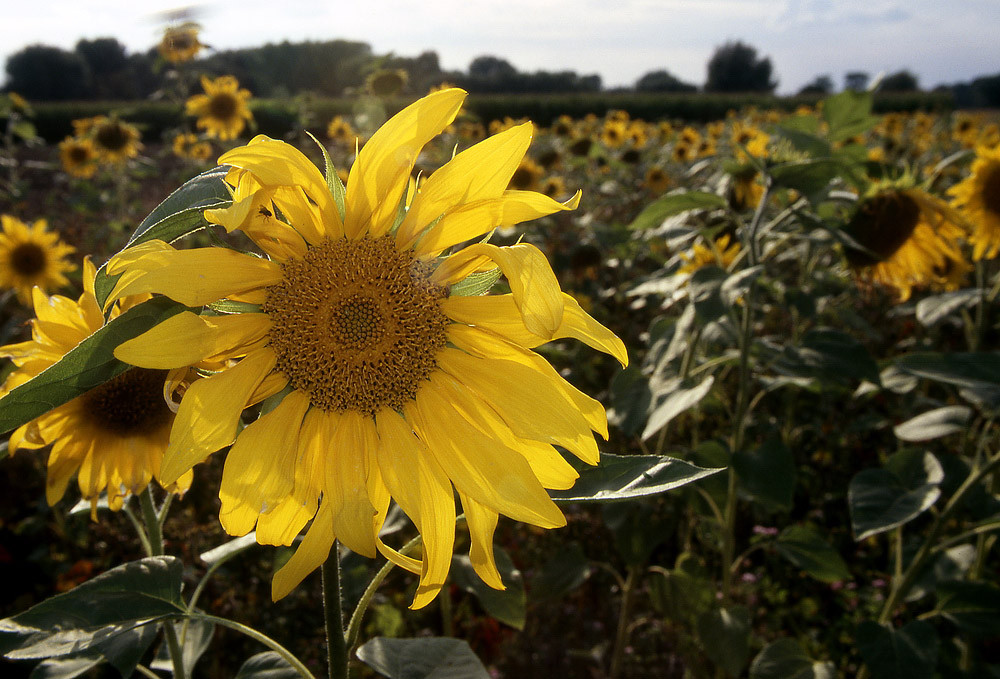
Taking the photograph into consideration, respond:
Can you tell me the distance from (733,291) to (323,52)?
3684 cm

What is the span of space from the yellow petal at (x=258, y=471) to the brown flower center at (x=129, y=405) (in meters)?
0.50

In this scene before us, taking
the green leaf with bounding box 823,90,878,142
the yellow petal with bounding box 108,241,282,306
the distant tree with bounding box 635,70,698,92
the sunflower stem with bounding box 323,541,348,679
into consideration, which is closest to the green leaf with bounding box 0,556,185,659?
the sunflower stem with bounding box 323,541,348,679

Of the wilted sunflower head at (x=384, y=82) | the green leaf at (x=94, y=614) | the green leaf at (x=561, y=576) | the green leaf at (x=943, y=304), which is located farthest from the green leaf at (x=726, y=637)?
the wilted sunflower head at (x=384, y=82)

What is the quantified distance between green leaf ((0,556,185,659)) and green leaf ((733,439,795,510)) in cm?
134

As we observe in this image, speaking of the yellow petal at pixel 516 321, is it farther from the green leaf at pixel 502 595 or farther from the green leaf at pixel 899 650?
the green leaf at pixel 899 650

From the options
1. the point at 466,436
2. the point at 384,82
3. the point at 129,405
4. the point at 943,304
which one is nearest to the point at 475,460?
the point at 466,436

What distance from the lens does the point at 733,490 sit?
190 cm

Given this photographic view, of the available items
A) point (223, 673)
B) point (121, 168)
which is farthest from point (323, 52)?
point (223, 673)

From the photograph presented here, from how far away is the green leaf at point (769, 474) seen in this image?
67.1 inches

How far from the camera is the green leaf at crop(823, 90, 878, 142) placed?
1.86m

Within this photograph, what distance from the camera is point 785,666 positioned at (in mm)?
1876

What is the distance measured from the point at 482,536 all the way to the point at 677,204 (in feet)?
4.01

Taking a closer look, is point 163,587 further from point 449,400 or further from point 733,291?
point 733,291

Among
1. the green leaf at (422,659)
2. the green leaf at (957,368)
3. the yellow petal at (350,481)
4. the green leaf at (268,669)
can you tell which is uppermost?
the yellow petal at (350,481)
